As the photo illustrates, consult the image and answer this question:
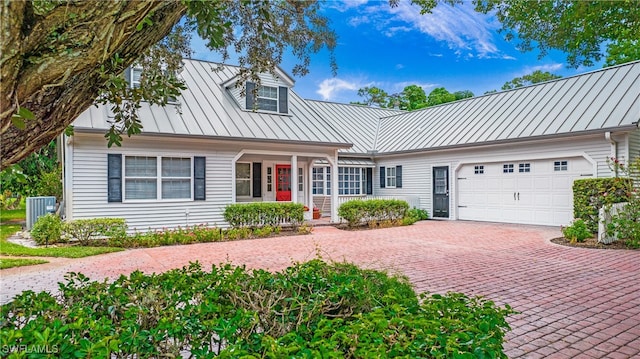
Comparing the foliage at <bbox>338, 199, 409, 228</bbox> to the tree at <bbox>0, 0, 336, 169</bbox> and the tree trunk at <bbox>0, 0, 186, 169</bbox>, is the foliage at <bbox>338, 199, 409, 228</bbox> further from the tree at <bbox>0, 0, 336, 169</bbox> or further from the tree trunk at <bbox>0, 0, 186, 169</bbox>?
the tree trunk at <bbox>0, 0, 186, 169</bbox>

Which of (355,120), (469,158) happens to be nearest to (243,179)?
(355,120)

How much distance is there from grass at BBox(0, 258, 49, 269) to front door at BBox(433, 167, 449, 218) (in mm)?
13574

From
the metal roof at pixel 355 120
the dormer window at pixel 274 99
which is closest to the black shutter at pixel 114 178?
the dormer window at pixel 274 99

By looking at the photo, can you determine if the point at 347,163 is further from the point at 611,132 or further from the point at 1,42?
the point at 1,42

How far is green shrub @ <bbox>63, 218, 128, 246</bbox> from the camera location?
1008 centimetres

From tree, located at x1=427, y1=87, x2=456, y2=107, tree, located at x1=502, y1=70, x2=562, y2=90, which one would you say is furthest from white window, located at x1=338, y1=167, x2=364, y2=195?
tree, located at x1=502, y1=70, x2=562, y2=90

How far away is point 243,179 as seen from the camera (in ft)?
52.6

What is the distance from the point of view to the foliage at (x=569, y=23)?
16.4 feet

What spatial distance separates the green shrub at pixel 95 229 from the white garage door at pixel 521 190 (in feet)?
40.5

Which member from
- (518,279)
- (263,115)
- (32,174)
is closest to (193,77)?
(263,115)

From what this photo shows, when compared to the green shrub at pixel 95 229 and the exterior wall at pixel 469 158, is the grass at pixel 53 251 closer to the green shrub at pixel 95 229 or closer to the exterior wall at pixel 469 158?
the green shrub at pixel 95 229

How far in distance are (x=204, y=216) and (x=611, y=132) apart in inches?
491

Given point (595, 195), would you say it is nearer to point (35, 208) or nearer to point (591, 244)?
point (591, 244)

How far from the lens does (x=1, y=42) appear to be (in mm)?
1590
